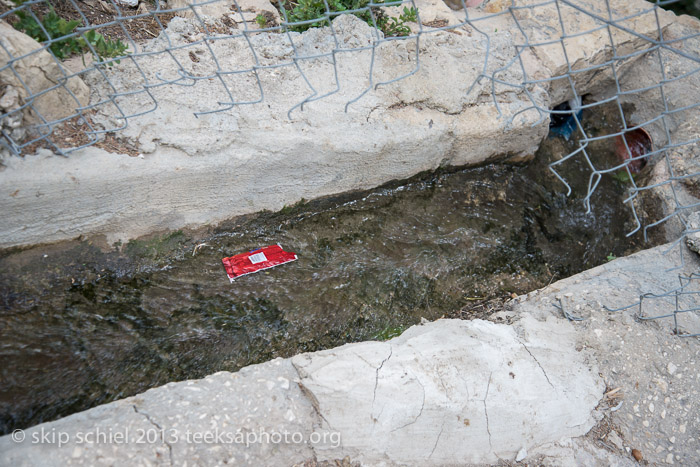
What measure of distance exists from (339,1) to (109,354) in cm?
237

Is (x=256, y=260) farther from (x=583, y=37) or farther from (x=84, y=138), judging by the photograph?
(x=583, y=37)

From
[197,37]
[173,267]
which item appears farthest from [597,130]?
[173,267]

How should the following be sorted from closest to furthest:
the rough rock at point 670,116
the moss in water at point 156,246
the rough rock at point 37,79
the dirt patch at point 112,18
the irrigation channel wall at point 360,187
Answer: the irrigation channel wall at point 360,187 < the rough rock at point 37,79 < the moss in water at point 156,246 < the dirt patch at point 112,18 < the rough rock at point 670,116

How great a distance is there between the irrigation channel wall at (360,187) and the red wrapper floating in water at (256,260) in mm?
254

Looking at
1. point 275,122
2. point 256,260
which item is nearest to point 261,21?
point 275,122

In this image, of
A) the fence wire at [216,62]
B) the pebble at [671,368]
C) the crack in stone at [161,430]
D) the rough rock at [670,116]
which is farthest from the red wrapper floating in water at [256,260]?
the rough rock at [670,116]

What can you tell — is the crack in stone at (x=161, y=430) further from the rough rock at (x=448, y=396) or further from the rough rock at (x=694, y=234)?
the rough rock at (x=694, y=234)

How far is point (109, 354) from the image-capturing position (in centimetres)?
231

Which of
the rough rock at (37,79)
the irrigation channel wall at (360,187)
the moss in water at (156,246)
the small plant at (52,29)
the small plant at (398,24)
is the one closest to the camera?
the irrigation channel wall at (360,187)

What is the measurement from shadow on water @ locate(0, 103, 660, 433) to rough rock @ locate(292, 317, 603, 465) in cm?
59

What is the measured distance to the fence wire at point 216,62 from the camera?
7.41 ft

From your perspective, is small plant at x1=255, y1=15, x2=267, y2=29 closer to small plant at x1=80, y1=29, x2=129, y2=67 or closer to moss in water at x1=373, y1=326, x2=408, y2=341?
small plant at x1=80, y1=29, x2=129, y2=67

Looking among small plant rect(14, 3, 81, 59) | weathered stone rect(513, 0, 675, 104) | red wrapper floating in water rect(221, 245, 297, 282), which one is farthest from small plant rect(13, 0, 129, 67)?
weathered stone rect(513, 0, 675, 104)

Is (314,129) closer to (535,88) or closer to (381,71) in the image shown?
(381,71)
